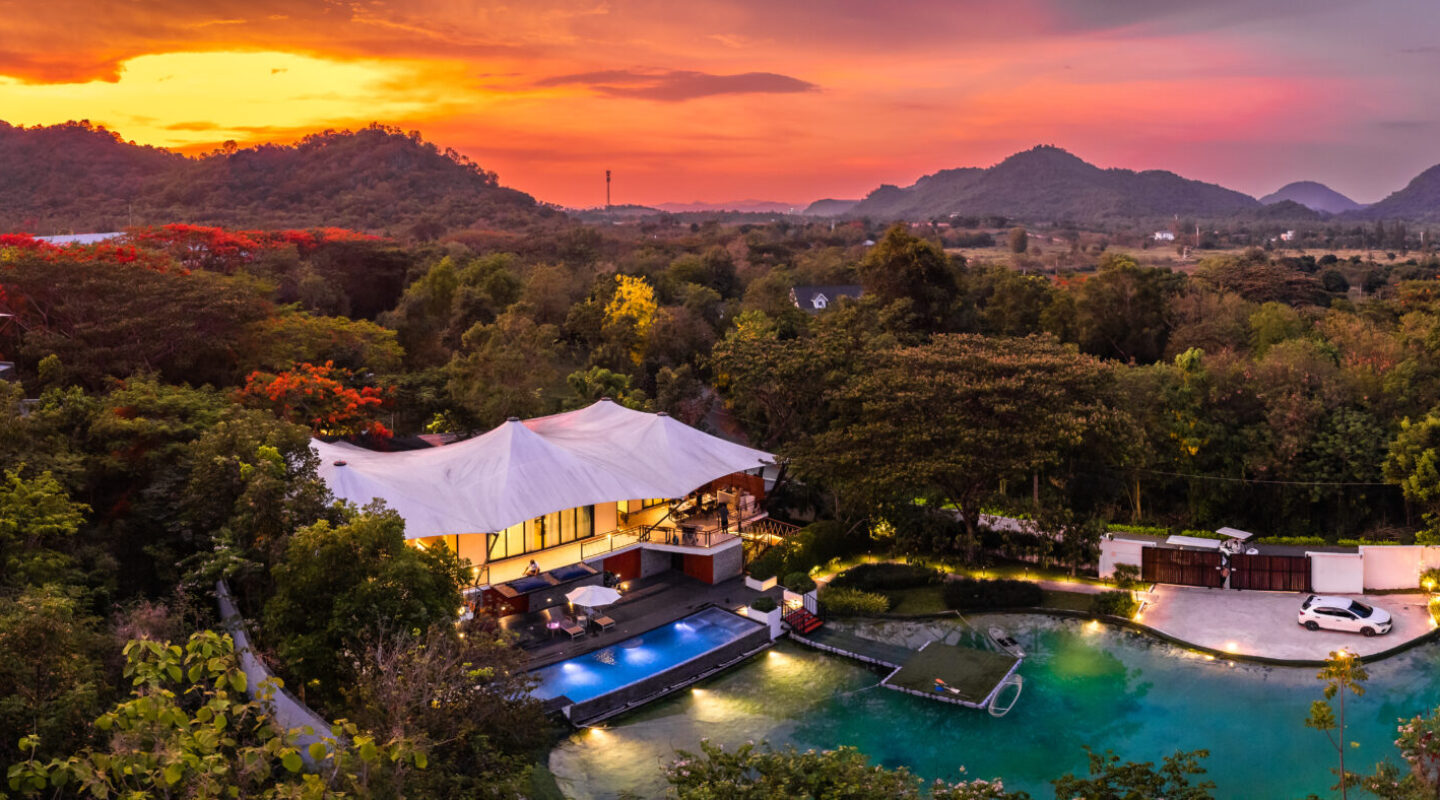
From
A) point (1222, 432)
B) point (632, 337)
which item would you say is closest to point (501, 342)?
point (632, 337)

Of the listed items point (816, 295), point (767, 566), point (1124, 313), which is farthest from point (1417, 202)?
point (767, 566)

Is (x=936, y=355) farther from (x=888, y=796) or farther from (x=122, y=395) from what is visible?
(x=122, y=395)

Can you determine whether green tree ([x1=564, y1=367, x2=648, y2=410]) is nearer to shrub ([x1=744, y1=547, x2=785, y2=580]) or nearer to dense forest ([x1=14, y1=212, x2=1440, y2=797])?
dense forest ([x1=14, y1=212, x2=1440, y2=797])

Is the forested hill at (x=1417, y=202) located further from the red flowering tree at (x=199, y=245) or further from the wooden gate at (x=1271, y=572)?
the red flowering tree at (x=199, y=245)

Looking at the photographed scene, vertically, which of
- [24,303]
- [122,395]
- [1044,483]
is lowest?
[1044,483]

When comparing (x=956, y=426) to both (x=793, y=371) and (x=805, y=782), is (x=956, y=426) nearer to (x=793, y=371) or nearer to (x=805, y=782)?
(x=793, y=371)
